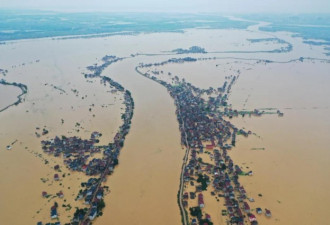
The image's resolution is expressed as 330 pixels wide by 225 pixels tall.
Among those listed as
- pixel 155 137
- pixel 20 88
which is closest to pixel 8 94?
pixel 20 88

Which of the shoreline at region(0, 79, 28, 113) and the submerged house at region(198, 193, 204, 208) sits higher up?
the shoreline at region(0, 79, 28, 113)

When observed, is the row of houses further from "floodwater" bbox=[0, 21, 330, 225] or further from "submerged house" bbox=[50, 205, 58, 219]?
"submerged house" bbox=[50, 205, 58, 219]

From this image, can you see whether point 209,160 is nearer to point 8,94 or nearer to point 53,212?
point 53,212

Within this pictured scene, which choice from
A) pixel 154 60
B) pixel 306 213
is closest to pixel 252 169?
pixel 306 213

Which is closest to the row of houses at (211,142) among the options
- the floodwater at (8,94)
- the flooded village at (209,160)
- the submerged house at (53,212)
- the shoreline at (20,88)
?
the flooded village at (209,160)

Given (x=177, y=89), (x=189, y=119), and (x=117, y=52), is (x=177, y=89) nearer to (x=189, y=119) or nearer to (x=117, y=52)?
(x=189, y=119)

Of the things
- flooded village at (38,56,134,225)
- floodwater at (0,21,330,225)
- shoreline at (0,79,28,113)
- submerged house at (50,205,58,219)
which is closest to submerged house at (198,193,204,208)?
floodwater at (0,21,330,225)

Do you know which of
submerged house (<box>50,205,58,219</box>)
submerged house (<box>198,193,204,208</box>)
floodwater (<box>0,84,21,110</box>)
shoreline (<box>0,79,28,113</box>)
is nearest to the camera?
submerged house (<box>50,205,58,219</box>)
